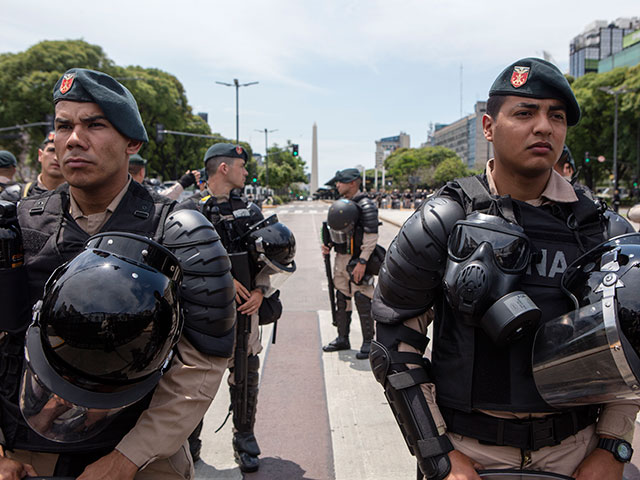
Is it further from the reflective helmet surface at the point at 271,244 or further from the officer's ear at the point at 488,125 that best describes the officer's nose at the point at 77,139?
the reflective helmet surface at the point at 271,244

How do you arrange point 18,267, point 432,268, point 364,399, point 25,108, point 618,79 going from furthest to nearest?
1. point 618,79
2. point 25,108
3. point 364,399
4. point 432,268
5. point 18,267

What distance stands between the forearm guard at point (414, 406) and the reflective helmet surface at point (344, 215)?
3.84 meters

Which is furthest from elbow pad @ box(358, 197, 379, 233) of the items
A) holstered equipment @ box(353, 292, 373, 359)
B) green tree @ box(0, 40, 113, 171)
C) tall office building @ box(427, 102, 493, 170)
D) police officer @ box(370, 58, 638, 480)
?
tall office building @ box(427, 102, 493, 170)

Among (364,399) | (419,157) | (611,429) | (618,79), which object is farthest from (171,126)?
(419,157)

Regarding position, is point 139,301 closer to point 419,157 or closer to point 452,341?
point 452,341

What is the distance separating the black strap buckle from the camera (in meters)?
1.67

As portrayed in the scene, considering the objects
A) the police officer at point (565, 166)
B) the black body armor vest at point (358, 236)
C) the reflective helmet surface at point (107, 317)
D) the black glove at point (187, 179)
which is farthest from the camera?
the black glove at point (187, 179)

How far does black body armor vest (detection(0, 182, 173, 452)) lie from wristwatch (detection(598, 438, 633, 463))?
4.92ft

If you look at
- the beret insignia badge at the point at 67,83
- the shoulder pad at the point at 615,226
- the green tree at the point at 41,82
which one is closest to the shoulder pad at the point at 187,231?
the beret insignia badge at the point at 67,83

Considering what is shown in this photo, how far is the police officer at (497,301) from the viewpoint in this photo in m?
1.61

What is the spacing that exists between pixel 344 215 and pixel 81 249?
13.5 ft

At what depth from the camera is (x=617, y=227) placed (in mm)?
1811

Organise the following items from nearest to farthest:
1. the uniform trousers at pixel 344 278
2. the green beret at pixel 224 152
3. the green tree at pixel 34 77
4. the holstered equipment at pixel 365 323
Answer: the green beret at pixel 224 152, the holstered equipment at pixel 365 323, the uniform trousers at pixel 344 278, the green tree at pixel 34 77

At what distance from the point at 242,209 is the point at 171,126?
41.0 meters
